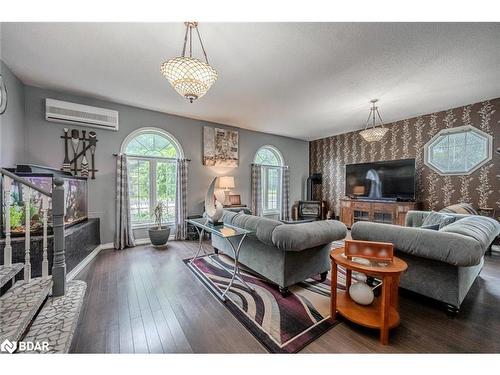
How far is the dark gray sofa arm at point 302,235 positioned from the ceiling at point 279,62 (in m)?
1.98

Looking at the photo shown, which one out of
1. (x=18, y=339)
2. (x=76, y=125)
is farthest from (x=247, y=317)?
(x=76, y=125)

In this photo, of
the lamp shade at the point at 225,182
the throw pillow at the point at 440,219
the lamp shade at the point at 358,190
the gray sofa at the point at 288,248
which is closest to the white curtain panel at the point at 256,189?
the lamp shade at the point at 225,182

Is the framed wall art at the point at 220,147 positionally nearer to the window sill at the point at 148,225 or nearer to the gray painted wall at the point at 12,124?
the window sill at the point at 148,225

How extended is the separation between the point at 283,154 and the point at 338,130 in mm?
1731

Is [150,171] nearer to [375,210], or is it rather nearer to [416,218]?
[416,218]

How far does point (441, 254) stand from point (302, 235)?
1.14 meters

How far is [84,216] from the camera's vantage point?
3400 millimetres

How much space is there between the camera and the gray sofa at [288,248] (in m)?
1.96

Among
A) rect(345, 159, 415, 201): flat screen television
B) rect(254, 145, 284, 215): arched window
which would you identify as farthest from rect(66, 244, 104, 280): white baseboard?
rect(345, 159, 415, 201): flat screen television

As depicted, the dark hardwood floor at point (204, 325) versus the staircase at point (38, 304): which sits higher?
the staircase at point (38, 304)

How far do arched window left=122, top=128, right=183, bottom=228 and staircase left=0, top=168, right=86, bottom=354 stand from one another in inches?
89.5

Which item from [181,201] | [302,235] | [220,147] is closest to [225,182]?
[220,147]

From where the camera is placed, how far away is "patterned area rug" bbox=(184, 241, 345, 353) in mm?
1518
